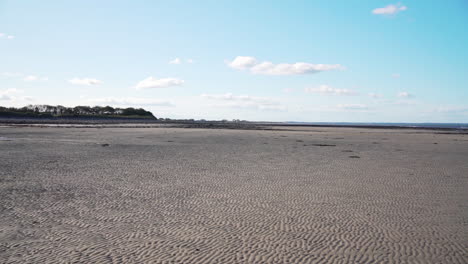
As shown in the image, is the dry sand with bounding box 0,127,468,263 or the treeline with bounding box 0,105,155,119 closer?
the dry sand with bounding box 0,127,468,263

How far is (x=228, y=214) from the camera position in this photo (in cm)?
895

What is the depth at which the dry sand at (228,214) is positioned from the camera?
21.3 ft

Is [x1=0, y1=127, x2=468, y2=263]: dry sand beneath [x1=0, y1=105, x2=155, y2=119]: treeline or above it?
beneath

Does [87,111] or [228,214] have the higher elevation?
[87,111]

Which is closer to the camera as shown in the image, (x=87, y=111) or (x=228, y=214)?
(x=228, y=214)

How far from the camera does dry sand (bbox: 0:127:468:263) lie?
6.49 meters

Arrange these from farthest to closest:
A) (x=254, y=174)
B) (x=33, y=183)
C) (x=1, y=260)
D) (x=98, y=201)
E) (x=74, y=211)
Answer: (x=254, y=174), (x=33, y=183), (x=98, y=201), (x=74, y=211), (x=1, y=260)

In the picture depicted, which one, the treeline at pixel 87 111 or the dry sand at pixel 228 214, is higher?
the treeline at pixel 87 111

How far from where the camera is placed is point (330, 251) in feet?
21.7

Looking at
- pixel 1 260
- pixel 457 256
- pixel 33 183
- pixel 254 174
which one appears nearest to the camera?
pixel 1 260

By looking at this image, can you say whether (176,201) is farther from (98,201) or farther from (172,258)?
(172,258)

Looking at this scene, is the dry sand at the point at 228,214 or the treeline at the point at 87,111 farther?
the treeline at the point at 87,111

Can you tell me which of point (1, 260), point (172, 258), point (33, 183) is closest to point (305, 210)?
point (172, 258)

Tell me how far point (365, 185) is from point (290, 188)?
117 inches
